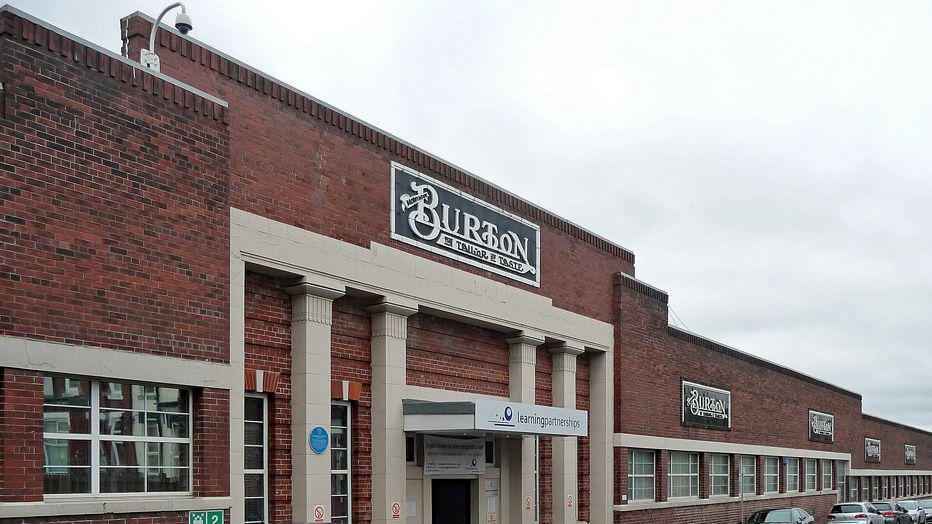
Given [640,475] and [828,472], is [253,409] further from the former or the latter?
[828,472]

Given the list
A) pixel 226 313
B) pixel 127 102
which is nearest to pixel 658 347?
pixel 226 313

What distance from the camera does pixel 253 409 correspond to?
1641 cm

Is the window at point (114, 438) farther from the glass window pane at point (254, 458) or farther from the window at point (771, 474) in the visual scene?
the window at point (771, 474)

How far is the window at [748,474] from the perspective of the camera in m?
36.6

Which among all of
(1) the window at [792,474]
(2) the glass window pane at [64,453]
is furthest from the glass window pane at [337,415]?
(1) the window at [792,474]

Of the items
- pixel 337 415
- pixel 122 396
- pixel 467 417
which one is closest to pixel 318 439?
pixel 337 415

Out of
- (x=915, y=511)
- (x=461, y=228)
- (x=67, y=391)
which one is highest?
(x=461, y=228)

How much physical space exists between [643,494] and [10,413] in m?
20.4

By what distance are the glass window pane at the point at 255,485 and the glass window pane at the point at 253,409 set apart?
862mm

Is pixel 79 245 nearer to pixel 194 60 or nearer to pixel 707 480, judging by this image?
pixel 194 60

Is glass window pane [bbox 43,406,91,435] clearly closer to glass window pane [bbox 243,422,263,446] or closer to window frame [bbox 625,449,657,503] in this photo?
glass window pane [bbox 243,422,263,446]

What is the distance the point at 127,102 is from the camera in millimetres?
13594

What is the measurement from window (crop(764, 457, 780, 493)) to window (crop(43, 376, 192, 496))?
29.2m

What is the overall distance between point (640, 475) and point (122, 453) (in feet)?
59.4
